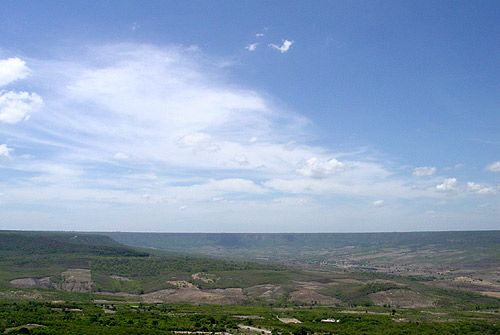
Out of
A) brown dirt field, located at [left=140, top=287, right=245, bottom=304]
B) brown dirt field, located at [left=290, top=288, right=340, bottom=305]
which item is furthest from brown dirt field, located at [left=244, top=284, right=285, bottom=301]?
brown dirt field, located at [left=290, top=288, right=340, bottom=305]

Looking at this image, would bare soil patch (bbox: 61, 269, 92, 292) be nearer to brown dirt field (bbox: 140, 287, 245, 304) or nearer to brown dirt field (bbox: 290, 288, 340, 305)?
brown dirt field (bbox: 140, 287, 245, 304)

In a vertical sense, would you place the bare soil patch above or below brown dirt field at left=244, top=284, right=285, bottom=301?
above

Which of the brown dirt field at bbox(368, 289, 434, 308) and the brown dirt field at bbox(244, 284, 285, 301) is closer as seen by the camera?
the brown dirt field at bbox(368, 289, 434, 308)

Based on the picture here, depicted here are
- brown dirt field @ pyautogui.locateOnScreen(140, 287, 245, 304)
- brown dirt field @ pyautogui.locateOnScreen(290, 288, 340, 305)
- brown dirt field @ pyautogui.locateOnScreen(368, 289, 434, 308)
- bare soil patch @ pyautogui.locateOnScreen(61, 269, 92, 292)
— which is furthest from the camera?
bare soil patch @ pyautogui.locateOnScreen(61, 269, 92, 292)

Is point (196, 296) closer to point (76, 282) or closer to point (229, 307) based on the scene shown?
point (229, 307)

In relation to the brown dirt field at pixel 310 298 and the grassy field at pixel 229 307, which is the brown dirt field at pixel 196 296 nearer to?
the grassy field at pixel 229 307

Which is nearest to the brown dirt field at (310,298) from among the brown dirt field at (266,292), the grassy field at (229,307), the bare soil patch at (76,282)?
the grassy field at (229,307)

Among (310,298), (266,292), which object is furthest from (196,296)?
(310,298)

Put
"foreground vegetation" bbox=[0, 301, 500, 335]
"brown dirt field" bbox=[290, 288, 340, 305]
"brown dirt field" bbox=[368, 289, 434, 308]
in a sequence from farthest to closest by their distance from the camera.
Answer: "brown dirt field" bbox=[290, 288, 340, 305] < "brown dirt field" bbox=[368, 289, 434, 308] < "foreground vegetation" bbox=[0, 301, 500, 335]
